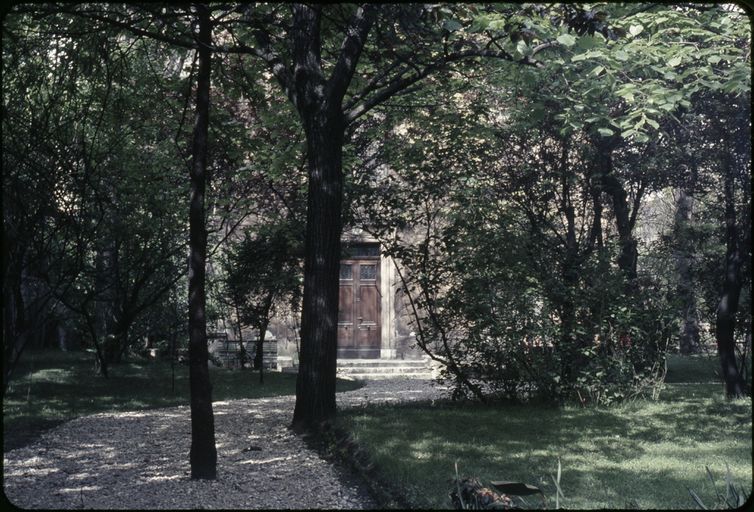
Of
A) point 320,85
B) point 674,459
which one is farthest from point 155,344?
point 674,459

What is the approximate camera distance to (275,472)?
7.16 metres

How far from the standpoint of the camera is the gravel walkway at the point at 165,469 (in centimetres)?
598

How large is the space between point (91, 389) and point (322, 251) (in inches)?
245

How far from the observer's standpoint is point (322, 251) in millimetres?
8766

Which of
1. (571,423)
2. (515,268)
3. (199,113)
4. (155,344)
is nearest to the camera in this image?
(199,113)

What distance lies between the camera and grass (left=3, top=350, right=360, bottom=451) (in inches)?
406

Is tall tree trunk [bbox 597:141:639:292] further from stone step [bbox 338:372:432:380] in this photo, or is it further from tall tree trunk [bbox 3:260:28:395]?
tall tree trunk [bbox 3:260:28:395]

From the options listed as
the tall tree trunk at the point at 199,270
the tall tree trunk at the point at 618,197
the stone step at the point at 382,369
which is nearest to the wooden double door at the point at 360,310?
the stone step at the point at 382,369

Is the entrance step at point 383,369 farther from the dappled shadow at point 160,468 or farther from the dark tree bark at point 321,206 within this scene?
the dark tree bark at point 321,206

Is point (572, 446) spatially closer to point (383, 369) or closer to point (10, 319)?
point (10, 319)

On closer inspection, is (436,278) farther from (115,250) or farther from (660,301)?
(115,250)

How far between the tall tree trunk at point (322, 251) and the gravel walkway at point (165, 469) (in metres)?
0.91

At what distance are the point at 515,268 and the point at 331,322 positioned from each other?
304 cm

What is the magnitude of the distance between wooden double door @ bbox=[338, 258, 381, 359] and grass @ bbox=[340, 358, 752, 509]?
32.4 ft
